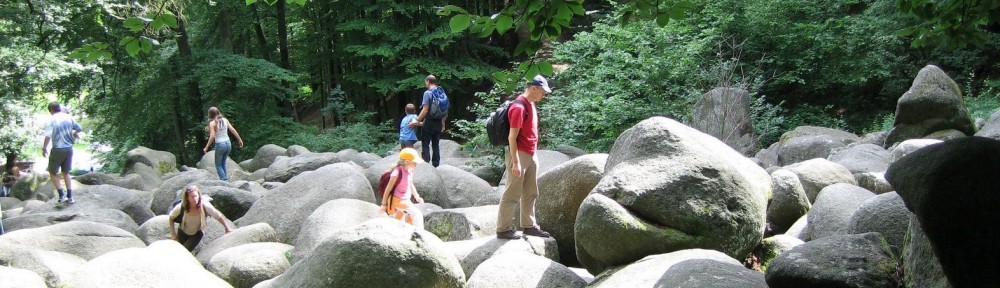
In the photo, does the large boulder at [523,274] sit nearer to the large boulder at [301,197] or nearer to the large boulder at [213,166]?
the large boulder at [301,197]

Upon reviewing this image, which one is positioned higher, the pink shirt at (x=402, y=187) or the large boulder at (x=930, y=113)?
the pink shirt at (x=402, y=187)

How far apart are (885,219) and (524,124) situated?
3.03 meters

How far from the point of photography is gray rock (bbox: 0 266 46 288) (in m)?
6.43

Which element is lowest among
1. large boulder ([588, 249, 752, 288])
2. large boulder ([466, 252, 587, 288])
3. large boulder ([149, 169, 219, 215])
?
large boulder ([149, 169, 219, 215])

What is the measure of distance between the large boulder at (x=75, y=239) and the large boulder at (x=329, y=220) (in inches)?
89.1

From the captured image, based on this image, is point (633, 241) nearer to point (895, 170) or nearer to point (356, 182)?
point (895, 170)

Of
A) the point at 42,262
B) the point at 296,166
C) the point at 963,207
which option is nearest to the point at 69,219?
the point at 42,262

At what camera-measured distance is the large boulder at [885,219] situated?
5.59 metres

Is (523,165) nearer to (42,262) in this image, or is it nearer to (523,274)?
(523,274)

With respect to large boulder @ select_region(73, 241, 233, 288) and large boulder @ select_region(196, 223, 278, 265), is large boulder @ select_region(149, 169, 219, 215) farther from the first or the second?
large boulder @ select_region(73, 241, 233, 288)

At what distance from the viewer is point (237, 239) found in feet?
32.6

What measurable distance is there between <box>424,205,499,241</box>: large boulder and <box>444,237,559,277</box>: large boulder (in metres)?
0.94

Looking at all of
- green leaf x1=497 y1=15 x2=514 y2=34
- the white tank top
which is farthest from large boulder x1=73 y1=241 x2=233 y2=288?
the white tank top

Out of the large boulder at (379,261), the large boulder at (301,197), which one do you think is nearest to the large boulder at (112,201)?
the large boulder at (301,197)
